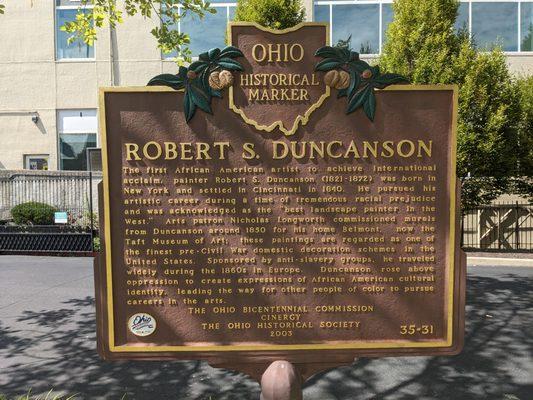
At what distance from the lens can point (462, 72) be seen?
11773 millimetres

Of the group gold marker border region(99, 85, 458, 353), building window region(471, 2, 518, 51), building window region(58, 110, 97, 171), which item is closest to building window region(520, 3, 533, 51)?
building window region(471, 2, 518, 51)

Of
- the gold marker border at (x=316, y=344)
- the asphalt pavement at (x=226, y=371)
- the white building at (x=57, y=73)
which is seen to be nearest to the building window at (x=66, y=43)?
the white building at (x=57, y=73)

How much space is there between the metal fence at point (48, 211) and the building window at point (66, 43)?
5594 millimetres

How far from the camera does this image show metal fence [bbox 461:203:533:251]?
16.4 meters

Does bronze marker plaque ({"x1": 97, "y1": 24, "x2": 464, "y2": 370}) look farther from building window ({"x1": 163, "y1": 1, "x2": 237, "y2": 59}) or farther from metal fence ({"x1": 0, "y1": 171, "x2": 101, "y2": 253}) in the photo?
building window ({"x1": 163, "y1": 1, "x2": 237, "y2": 59})

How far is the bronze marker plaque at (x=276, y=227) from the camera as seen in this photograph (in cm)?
326

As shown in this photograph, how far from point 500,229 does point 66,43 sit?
19.3 m

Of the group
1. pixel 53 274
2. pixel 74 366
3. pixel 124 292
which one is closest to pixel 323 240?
pixel 124 292

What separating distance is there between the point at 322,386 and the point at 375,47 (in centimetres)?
1592

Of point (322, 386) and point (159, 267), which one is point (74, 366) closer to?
point (322, 386)

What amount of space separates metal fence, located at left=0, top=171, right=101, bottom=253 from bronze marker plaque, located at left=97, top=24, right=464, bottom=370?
1360cm

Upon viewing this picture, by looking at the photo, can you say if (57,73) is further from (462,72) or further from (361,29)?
(462,72)

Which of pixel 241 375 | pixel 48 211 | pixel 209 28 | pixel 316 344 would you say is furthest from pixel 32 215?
pixel 316 344

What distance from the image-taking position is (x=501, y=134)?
469 inches
